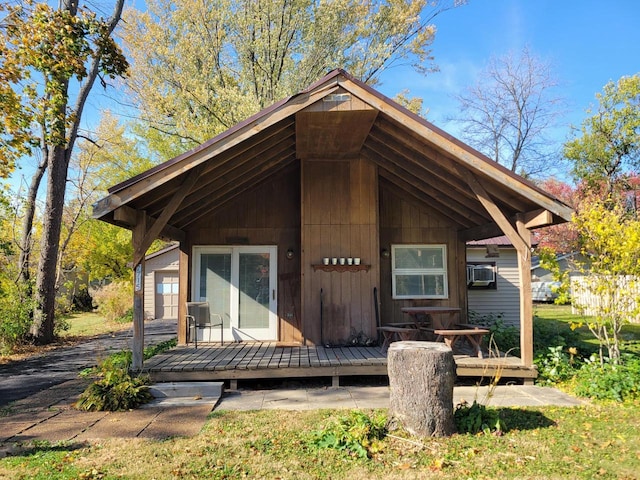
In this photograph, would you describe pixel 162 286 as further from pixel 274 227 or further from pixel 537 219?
pixel 537 219

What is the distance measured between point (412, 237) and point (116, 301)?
40.4 feet

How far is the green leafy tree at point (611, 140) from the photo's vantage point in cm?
2078

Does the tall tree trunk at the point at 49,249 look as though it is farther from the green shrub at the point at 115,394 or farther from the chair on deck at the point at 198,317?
the green shrub at the point at 115,394

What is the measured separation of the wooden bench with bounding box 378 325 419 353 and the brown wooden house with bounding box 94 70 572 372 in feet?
2.09

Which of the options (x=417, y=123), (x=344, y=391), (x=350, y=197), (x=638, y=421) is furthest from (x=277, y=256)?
(x=638, y=421)

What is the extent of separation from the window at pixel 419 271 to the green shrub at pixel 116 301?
39.0 ft

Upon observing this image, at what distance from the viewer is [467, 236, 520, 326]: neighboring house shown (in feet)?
42.0

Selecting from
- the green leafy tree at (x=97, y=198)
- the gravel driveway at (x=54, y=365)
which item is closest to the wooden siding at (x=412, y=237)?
the gravel driveway at (x=54, y=365)

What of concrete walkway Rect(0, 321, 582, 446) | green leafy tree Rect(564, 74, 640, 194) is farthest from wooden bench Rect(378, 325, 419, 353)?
green leafy tree Rect(564, 74, 640, 194)

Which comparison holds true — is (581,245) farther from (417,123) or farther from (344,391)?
(344,391)

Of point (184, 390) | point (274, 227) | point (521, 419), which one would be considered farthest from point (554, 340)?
point (184, 390)

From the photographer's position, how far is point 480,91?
22.7 meters

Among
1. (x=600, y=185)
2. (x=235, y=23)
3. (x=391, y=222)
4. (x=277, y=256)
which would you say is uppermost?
(x=235, y=23)

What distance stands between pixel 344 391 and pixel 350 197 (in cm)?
352
